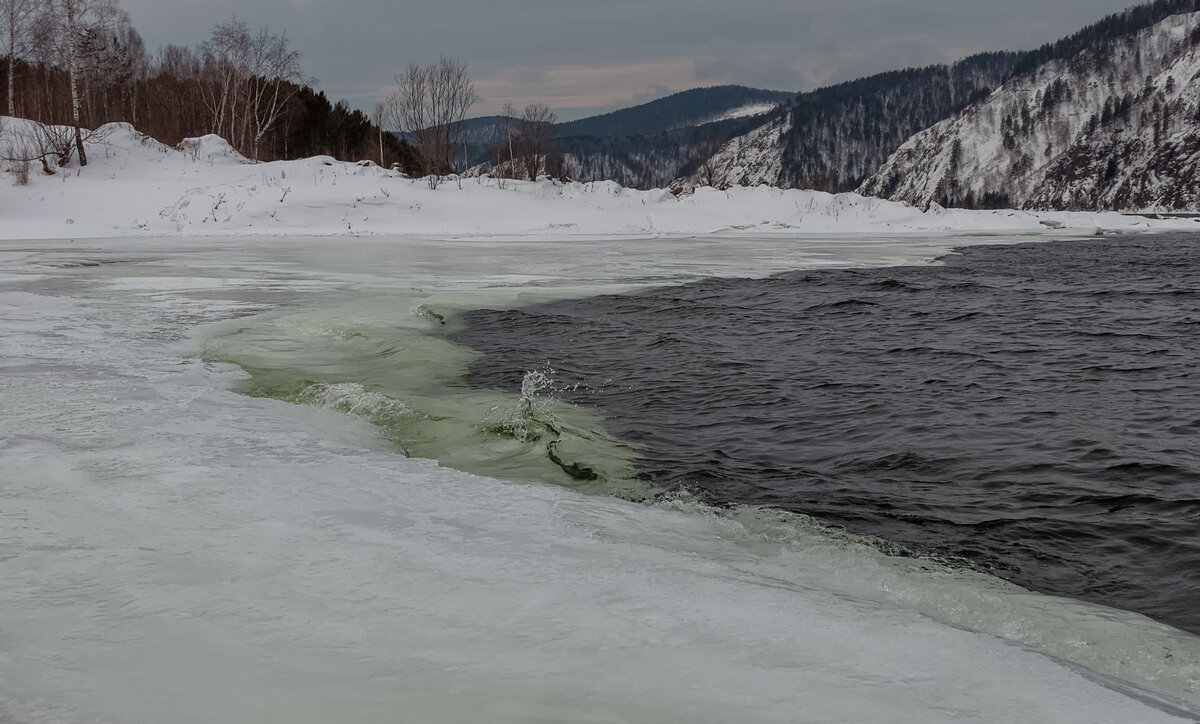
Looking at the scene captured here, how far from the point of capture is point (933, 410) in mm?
6664

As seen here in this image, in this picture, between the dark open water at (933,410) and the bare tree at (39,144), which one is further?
the bare tree at (39,144)

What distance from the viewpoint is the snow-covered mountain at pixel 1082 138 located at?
459 ft

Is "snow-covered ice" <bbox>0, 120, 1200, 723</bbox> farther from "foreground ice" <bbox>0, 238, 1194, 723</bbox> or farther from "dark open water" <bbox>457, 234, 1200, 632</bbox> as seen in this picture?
"dark open water" <bbox>457, 234, 1200, 632</bbox>

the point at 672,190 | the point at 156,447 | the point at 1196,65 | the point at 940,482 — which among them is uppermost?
the point at 1196,65

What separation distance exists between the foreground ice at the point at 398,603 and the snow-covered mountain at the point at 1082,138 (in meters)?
150

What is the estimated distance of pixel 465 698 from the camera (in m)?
2.35

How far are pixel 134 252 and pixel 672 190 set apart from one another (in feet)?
77.4

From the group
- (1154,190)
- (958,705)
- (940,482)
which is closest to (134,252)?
(940,482)

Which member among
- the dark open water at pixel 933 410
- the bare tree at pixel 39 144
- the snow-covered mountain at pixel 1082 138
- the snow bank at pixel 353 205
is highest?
the snow-covered mountain at pixel 1082 138

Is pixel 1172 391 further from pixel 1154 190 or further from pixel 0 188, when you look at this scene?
pixel 1154 190

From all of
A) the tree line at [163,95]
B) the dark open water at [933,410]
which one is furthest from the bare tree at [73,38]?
the dark open water at [933,410]

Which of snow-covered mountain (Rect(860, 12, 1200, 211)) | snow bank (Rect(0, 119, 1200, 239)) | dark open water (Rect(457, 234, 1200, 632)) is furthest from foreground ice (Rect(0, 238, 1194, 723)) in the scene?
snow-covered mountain (Rect(860, 12, 1200, 211))

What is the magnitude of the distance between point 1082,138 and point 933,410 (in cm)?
17200

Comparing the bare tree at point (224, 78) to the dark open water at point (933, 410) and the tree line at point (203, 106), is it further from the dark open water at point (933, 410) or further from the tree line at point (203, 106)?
the dark open water at point (933, 410)
